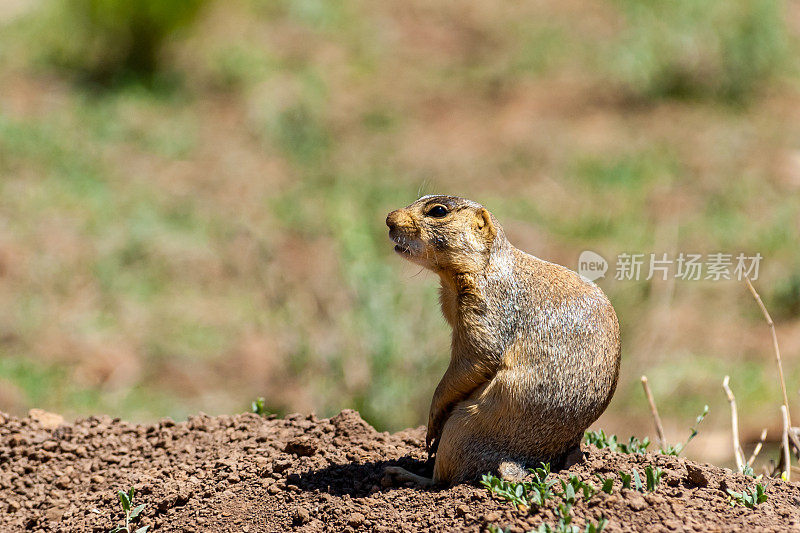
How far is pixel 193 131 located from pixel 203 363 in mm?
4180

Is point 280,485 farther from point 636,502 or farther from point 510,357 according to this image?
point 636,502

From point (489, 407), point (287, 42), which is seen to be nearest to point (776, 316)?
point (489, 407)

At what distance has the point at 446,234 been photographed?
378 centimetres

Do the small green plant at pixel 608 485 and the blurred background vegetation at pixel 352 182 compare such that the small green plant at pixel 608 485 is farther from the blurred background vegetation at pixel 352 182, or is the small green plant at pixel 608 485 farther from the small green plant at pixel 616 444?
the blurred background vegetation at pixel 352 182

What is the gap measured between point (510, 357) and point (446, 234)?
0.51 meters

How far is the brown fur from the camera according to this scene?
3.58 m

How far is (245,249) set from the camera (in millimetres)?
9188

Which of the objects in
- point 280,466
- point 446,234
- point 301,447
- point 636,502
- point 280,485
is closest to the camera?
point 636,502

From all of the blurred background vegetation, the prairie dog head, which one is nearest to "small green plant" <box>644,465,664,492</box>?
the prairie dog head

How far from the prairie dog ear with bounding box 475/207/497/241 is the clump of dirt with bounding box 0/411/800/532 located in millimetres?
893

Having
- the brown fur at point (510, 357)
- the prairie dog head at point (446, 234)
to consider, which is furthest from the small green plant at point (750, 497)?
the prairie dog head at point (446, 234)

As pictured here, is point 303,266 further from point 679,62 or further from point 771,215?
point 679,62

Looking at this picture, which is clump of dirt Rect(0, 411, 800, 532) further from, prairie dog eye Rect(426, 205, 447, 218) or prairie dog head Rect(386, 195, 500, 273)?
prairie dog eye Rect(426, 205, 447, 218)

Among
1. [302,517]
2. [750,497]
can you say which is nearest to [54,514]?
[302,517]
